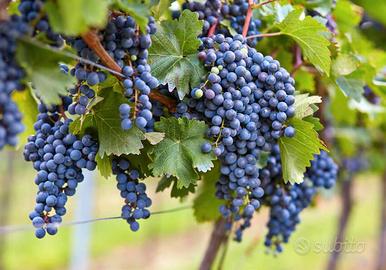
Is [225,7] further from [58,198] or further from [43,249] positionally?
[43,249]

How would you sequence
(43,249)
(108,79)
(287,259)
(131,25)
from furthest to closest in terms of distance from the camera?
(43,249) < (287,259) < (108,79) < (131,25)

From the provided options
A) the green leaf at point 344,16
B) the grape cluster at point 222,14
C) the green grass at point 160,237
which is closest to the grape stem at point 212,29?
the grape cluster at point 222,14

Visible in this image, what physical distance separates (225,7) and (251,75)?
0.73 feet

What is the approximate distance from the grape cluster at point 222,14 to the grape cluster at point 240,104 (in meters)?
0.09

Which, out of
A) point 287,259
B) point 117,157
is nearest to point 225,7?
point 117,157

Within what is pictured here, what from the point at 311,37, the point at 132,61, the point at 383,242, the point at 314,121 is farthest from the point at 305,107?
the point at 383,242

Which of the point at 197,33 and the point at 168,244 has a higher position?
the point at 197,33

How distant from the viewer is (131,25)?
0.88m

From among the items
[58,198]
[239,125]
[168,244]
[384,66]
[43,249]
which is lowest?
[168,244]

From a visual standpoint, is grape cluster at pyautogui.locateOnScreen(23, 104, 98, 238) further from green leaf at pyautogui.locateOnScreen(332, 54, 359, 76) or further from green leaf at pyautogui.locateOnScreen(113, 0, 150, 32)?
green leaf at pyautogui.locateOnScreen(332, 54, 359, 76)

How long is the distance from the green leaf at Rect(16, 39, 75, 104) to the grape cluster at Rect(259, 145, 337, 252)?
582mm

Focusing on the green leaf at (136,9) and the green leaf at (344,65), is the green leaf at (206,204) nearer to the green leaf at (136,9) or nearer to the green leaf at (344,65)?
the green leaf at (344,65)

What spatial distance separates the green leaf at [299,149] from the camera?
1063 mm

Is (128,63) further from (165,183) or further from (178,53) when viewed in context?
(165,183)
